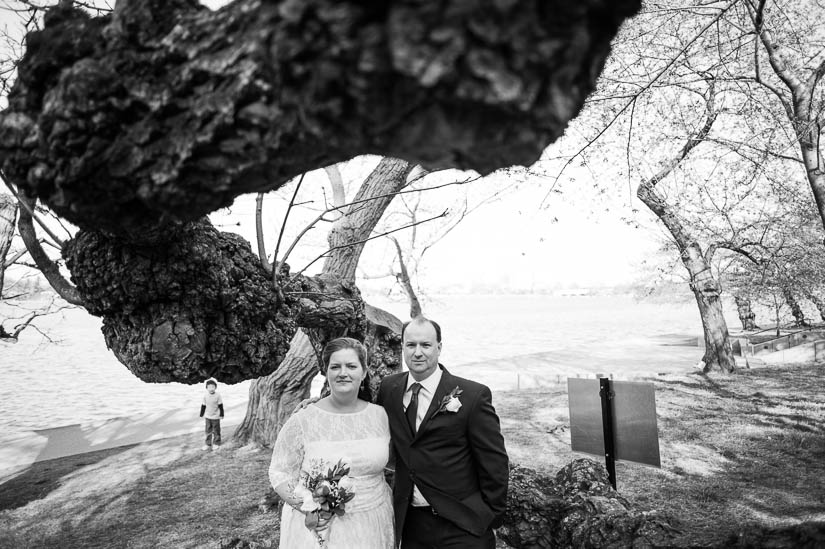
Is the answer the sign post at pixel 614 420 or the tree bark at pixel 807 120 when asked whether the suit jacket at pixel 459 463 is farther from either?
the tree bark at pixel 807 120

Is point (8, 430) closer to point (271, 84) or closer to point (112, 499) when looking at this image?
point (112, 499)

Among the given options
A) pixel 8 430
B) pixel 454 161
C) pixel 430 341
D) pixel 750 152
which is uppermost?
pixel 750 152

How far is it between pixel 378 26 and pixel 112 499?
381 inches

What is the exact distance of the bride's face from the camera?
3125mm

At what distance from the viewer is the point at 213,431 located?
11023mm

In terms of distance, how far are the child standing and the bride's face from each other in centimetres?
835

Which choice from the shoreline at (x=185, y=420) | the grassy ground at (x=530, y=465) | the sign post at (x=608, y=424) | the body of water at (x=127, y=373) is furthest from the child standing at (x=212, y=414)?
the sign post at (x=608, y=424)

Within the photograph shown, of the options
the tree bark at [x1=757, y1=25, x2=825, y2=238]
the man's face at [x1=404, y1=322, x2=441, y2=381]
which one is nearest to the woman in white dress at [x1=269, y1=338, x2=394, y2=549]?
the man's face at [x1=404, y1=322, x2=441, y2=381]

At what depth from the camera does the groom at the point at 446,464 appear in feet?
9.70

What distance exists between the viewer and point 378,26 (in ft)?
3.00

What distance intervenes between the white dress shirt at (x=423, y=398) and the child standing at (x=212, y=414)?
838 centimetres

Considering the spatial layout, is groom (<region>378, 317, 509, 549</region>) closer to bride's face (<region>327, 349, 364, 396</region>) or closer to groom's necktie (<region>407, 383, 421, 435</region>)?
groom's necktie (<region>407, 383, 421, 435</region>)

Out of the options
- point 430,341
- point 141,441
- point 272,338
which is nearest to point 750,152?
point 430,341

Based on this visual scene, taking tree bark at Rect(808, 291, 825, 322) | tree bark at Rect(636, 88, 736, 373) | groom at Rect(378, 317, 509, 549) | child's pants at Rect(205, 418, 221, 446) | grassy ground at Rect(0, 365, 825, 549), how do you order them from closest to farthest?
1. groom at Rect(378, 317, 509, 549)
2. grassy ground at Rect(0, 365, 825, 549)
3. child's pants at Rect(205, 418, 221, 446)
4. tree bark at Rect(808, 291, 825, 322)
5. tree bark at Rect(636, 88, 736, 373)
